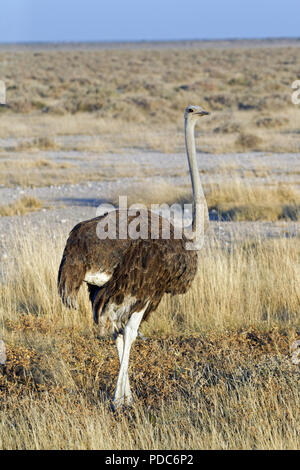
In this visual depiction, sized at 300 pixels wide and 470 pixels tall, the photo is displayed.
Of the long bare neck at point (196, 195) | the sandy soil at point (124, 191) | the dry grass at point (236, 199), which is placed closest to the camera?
the long bare neck at point (196, 195)

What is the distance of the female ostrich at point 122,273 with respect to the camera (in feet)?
13.4

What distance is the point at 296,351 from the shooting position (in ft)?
15.9

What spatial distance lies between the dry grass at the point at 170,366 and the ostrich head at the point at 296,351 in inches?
3.0

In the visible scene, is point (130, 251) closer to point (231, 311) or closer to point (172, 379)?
point (172, 379)

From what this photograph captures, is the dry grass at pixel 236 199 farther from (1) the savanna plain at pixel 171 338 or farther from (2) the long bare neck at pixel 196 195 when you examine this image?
(2) the long bare neck at pixel 196 195

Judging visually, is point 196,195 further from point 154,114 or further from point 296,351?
point 154,114

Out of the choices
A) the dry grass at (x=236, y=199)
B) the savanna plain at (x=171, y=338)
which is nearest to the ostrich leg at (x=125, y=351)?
the savanna plain at (x=171, y=338)

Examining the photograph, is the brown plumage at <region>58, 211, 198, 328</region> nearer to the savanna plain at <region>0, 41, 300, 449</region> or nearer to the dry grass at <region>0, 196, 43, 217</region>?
the savanna plain at <region>0, 41, 300, 449</region>

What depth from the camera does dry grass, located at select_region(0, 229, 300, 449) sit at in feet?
12.0

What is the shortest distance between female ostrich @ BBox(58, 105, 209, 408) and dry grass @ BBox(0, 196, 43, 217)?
21.1ft

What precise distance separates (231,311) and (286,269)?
2.36 feet

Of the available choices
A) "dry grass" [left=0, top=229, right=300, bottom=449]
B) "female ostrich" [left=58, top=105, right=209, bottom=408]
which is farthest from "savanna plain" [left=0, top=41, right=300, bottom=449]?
"female ostrich" [left=58, top=105, right=209, bottom=408]
